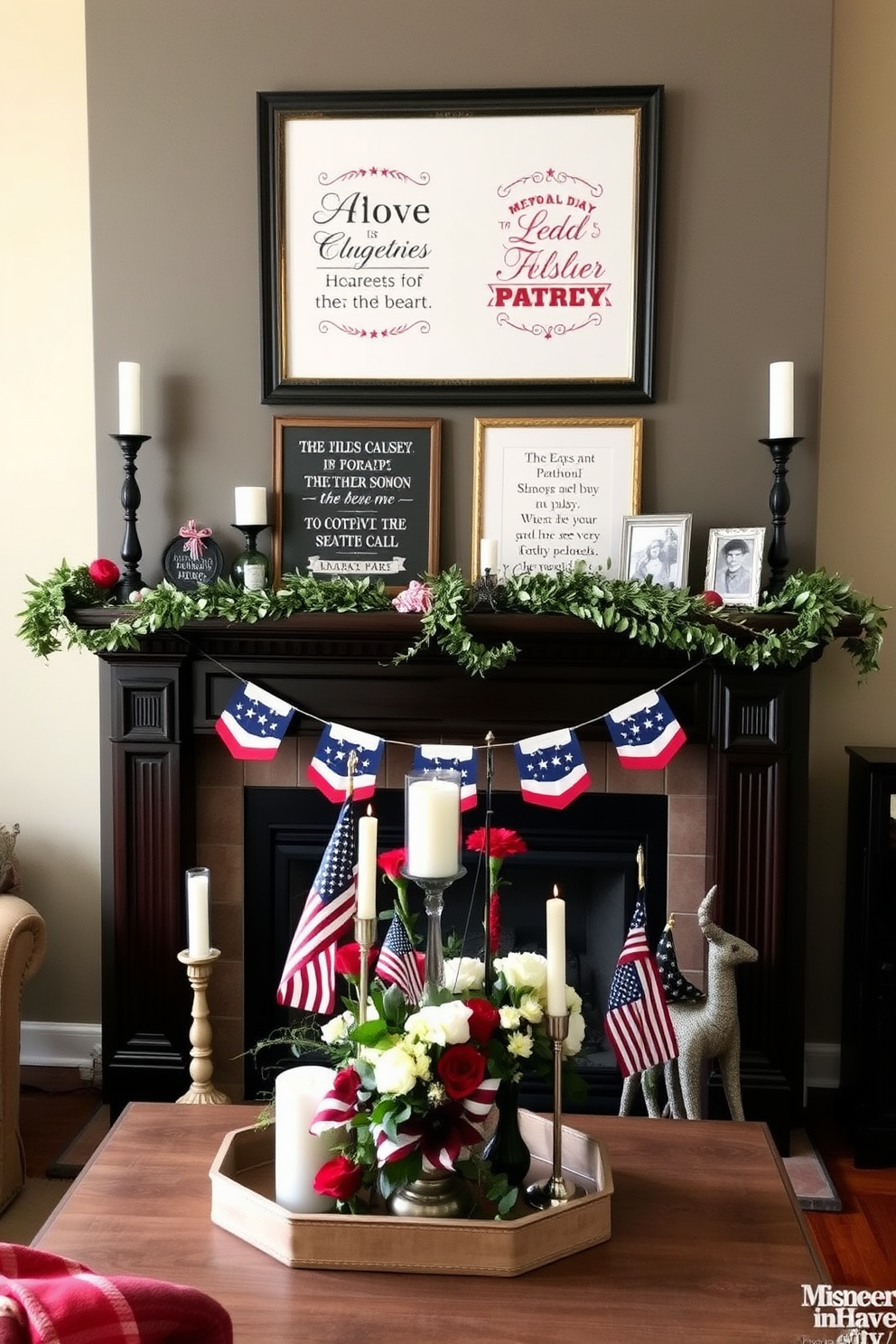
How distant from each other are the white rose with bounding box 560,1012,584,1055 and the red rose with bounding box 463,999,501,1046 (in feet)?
0.44

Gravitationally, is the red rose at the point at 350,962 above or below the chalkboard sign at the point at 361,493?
below

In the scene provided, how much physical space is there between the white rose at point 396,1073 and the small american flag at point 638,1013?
2.12 ft

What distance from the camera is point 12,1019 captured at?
2746 millimetres

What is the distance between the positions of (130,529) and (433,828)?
69.2 inches

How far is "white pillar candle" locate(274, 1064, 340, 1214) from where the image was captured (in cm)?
158

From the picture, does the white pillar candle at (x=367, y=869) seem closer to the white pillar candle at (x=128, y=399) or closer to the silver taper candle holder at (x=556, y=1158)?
the silver taper candle holder at (x=556, y=1158)

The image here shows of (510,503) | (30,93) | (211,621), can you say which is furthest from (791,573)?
(30,93)

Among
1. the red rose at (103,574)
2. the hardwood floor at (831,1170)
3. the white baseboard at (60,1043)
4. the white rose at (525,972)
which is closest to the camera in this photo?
the white rose at (525,972)

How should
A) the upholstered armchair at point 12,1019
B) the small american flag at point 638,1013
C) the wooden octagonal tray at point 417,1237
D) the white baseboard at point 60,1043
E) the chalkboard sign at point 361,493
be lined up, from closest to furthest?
the wooden octagonal tray at point 417,1237, the small american flag at point 638,1013, the upholstered armchair at point 12,1019, the chalkboard sign at point 361,493, the white baseboard at point 60,1043

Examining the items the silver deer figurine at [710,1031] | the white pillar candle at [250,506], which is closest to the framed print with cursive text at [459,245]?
the white pillar candle at [250,506]

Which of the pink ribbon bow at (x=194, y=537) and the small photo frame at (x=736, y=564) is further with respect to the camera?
the pink ribbon bow at (x=194, y=537)

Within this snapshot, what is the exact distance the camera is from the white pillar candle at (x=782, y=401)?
282 centimetres

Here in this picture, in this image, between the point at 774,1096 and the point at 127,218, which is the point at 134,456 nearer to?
the point at 127,218

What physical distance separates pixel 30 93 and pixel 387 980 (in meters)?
2.74
